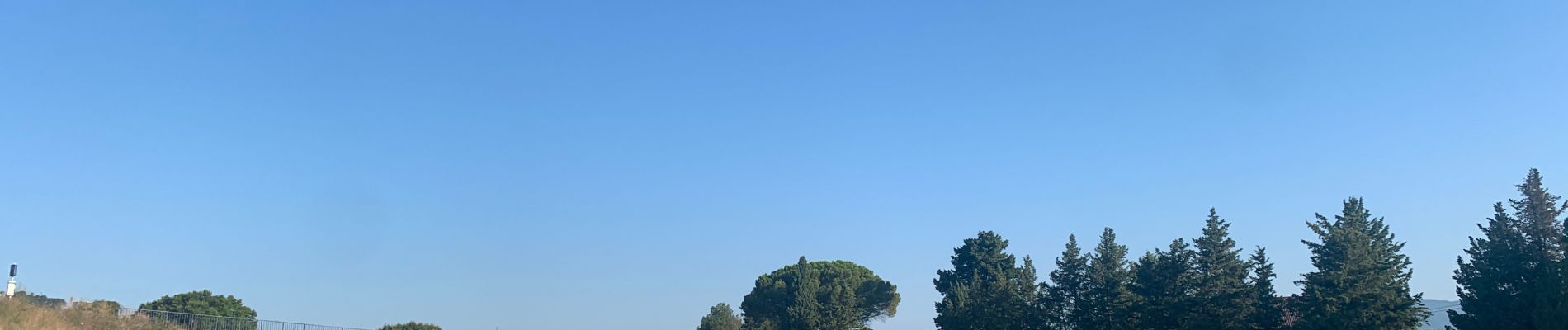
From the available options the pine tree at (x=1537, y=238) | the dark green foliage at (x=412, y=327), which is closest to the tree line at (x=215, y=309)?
the dark green foliage at (x=412, y=327)

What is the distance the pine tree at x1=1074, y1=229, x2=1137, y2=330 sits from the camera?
5594 cm

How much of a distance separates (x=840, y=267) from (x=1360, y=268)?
5903 centimetres

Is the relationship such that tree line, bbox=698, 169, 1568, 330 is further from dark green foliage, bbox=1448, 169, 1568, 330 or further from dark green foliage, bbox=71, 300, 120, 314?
dark green foliage, bbox=71, 300, 120, 314

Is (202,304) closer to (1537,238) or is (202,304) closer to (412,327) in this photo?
Result: (412,327)

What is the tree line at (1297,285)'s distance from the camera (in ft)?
139

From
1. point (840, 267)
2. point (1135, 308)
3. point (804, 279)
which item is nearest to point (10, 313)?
point (1135, 308)

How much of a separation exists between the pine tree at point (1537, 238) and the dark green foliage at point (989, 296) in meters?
26.4

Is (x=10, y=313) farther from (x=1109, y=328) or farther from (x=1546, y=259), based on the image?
(x=1546, y=259)

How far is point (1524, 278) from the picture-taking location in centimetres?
4188

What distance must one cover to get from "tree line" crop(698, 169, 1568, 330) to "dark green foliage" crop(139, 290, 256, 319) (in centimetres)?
4971

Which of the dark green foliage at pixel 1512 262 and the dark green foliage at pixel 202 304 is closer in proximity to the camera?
→ the dark green foliage at pixel 1512 262

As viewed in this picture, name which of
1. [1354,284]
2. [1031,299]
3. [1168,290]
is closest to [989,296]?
[1031,299]

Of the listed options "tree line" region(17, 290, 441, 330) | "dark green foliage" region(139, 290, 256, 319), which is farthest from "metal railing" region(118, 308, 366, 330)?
"dark green foliage" region(139, 290, 256, 319)

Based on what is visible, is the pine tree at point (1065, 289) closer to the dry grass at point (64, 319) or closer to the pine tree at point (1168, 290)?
the pine tree at point (1168, 290)
